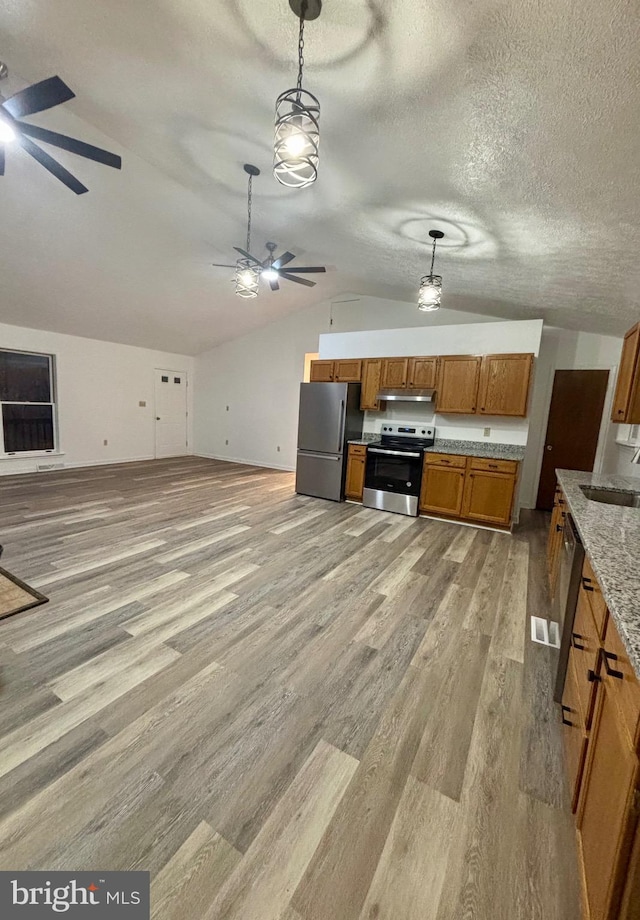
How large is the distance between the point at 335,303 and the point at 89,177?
4219 mm

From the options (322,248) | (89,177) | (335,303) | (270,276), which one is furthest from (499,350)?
(89,177)

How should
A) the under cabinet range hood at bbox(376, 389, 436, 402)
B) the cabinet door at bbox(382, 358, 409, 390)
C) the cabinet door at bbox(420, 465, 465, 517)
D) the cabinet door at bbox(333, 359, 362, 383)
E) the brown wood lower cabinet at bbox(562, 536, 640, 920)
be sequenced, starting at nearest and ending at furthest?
the brown wood lower cabinet at bbox(562, 536, 640, 920) < the cabinet door at bbox(420, 465, 465, 517) < the under cabinet range hood at bbox(376, 389, 436, 402) < the cabinet door at bbox(382, 358, 409, 390) < the cabinet door at bbox(333, 359, 362, 383)

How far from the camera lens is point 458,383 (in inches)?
186

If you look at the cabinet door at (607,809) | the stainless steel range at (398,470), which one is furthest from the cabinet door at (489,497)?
the cabinet door at (607,809)

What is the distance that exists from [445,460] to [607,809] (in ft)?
12.9

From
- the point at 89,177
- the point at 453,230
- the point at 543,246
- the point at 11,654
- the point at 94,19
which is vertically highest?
the point at 89,177

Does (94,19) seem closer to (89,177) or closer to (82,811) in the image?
(89,177)

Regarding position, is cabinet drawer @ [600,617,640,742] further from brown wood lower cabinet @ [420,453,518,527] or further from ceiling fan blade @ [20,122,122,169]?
brown wood lower cabinet @ [420,453,518,527]

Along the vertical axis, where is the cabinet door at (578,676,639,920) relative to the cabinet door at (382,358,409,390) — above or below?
below

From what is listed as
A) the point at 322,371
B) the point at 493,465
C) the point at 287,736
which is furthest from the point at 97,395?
the point at 287,736

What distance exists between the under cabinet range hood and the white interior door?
5.36 meters

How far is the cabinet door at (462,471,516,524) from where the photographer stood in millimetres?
4285

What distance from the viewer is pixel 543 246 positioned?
2525 mm

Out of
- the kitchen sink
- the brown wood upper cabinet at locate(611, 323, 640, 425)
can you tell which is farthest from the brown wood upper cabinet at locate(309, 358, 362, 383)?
the kitchen sink
